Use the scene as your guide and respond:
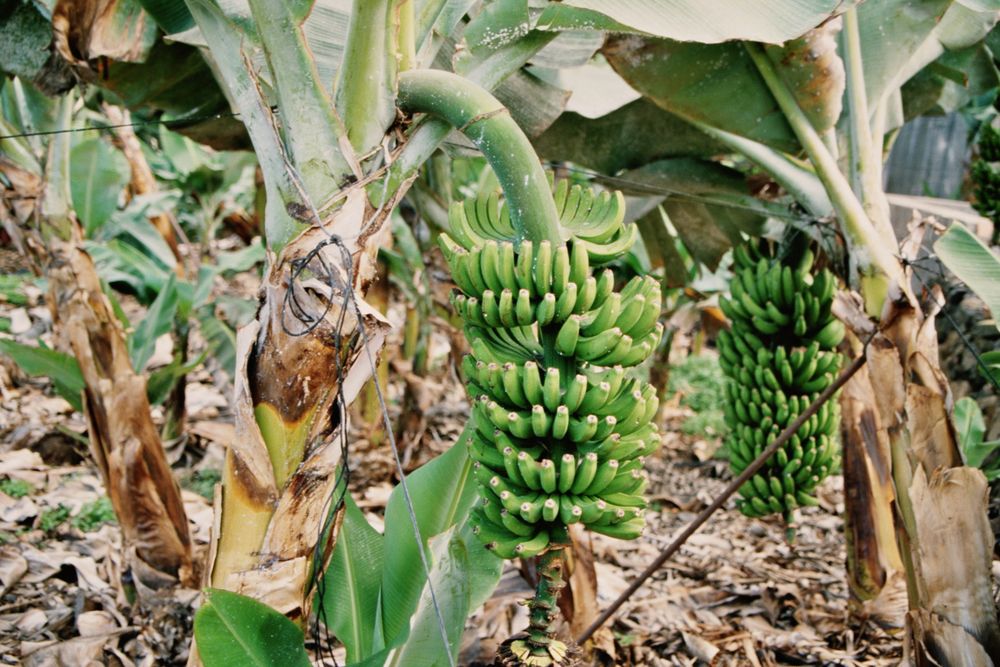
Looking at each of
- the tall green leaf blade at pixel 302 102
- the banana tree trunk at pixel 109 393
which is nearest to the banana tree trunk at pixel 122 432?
the banana tree trunk at pixel 109 393

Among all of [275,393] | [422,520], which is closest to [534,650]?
[422,520]

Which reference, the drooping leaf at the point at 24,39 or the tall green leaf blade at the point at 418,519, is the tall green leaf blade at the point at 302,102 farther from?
the drooping leaf at the point at 24,39

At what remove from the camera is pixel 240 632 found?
3.83ft

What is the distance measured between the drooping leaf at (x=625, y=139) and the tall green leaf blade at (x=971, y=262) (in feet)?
2.59

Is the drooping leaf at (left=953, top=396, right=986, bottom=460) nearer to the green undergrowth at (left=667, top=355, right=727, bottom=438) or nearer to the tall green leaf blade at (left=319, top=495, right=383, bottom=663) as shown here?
the tall green leaf blade at (left=319, top=495, right=383, bottom=663)

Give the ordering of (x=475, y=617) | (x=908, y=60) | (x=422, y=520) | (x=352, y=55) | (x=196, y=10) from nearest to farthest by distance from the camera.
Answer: (x=352, y=55)
(x=196, y=10)
(x=422, y=520)
(x=908, y=60)
(x=475, y=617)

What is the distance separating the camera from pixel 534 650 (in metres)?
1.20

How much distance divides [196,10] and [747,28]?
958 millimetres

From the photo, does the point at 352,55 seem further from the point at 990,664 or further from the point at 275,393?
the point at 990,664

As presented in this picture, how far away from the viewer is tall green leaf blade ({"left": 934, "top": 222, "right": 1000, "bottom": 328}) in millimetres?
1683

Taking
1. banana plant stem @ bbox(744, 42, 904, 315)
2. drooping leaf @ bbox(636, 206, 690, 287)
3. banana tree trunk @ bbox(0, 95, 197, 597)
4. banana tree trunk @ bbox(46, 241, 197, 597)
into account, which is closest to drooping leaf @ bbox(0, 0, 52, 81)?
banana tree trunk @ bbox(0, 95, 197, 597)

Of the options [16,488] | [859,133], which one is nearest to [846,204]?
[859,133]

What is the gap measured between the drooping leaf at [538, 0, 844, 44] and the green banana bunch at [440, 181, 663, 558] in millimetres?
294

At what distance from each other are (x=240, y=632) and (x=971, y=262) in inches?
65.3
